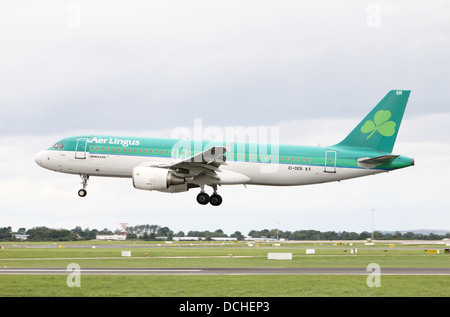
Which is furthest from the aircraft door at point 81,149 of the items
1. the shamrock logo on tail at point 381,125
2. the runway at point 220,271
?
the shamrock logo on tail at point 381,125

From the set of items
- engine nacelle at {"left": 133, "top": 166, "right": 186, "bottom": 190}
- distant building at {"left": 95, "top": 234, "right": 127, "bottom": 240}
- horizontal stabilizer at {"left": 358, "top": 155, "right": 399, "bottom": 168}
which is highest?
horizontal stabilizer at {"left": 358, "top": 155, "right": 399, "bottom": 168}

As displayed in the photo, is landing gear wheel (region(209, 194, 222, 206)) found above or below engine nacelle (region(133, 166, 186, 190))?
below

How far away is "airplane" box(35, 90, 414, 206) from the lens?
2184 inches

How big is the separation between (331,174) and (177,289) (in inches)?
1218

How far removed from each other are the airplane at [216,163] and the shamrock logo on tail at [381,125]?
2.30ft

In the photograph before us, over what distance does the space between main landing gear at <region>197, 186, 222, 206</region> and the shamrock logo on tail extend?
47.4 feet

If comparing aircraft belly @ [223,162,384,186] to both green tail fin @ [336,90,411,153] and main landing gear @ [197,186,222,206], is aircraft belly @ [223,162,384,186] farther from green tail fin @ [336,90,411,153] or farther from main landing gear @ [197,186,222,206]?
main landing gear @ [197,186,222,206]

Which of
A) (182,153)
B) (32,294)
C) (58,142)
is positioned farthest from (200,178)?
(32,294)

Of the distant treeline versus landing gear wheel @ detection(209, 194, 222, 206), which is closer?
landing gear wheel @ detection(209, 194, 222, 206)

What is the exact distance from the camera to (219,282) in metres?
31.7

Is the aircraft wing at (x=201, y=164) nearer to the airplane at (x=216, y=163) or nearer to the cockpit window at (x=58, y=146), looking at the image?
the airplane at (x=216, y=163)

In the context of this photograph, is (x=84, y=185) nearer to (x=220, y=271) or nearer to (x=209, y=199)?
(x=209, y=199)

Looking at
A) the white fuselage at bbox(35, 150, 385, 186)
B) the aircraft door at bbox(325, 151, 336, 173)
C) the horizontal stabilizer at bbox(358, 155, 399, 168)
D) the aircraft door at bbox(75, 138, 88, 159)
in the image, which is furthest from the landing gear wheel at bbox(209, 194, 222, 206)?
the horizontal stabilizer at bbox(358, 155, 399, 168)
